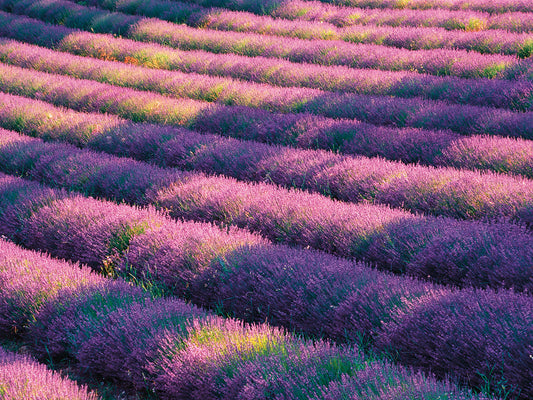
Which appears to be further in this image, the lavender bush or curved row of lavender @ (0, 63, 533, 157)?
curved row of lavender @ (0, 63, 533, 157)

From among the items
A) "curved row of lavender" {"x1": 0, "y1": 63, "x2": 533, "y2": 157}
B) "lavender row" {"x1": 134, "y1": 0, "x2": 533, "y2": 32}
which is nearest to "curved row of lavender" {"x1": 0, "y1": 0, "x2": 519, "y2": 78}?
"lavender row" {"x1": 134, "y1": 0, "x2": 533, "y2": 32}

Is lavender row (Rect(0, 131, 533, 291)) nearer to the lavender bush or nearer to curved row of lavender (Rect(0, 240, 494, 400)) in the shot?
curved row of lavender (Rect(0, 240, 494, 400))

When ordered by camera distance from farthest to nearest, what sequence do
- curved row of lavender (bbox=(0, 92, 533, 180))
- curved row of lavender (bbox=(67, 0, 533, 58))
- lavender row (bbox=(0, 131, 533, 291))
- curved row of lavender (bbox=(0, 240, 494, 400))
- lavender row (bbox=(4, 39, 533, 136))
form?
1. curved row of lavender (bbox=(67, 0, 533, 58))
2. lavender row (bbox=(4, 39, 533, 136))
3. curved row of lavender (bbox=(0, 92, 533, 180))
4. lavender row (bbox=(0, 131, 533, 291))
5. curved row of lavender (bbox=(0, 240, 494, 400))

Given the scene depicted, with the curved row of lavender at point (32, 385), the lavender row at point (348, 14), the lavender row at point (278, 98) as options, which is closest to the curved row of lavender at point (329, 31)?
the lavender row at point (348, 14)

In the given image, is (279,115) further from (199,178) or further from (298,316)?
(298,316)

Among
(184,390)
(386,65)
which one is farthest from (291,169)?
(386,65)

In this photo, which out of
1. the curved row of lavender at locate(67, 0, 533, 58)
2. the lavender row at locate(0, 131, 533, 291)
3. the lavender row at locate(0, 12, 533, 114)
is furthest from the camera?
the curved row of lavender at locate(67, 0, 533, 58)
